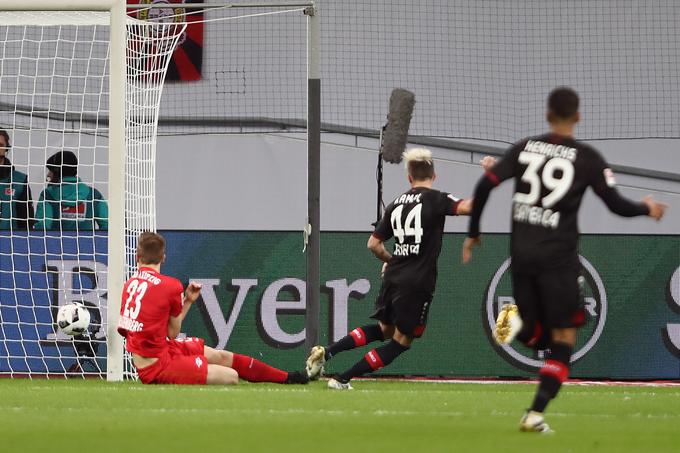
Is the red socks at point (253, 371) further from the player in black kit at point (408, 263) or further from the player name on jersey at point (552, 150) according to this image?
the player name on jersey at point (552, 150)

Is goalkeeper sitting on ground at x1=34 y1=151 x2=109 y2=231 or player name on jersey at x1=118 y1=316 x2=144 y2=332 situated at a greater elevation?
goalkeeper sitting on ground at x1=34 y1=151 x2=109 y2=231

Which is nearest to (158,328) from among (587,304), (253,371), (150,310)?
(150,310)

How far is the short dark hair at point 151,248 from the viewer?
9344 millimetres

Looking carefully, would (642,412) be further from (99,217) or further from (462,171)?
(462,171)

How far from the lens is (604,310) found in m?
12.1

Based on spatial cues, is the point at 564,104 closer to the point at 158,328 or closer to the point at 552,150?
the point at 552,150

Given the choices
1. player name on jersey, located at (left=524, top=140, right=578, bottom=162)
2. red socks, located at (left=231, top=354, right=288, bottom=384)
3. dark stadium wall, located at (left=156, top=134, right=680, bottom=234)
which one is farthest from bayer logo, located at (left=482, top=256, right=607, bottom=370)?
player name on jersey, located at (left=524, top=140, right=578, bottom=162)

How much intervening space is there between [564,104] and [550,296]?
94 cm

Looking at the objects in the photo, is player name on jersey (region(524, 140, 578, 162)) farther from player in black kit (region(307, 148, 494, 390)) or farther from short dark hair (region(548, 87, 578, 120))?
player in black kit (region(307, 148, 494, 390))

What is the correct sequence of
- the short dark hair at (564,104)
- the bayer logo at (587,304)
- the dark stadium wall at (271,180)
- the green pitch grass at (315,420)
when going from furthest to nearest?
the dark stadium wall at (271,180), the bayer logo at (587,304), the short dark hair at (564,104), the green pitch grass at (315,420)

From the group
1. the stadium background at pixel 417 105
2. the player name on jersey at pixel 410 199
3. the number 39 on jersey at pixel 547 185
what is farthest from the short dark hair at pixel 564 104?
the stadium background at pixel 417 105

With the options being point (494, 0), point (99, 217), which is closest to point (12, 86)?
point (99, 217)

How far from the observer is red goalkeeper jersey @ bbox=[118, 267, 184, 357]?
929 cm

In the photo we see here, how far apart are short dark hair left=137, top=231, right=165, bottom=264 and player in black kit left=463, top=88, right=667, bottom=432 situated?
3455 millimetres
